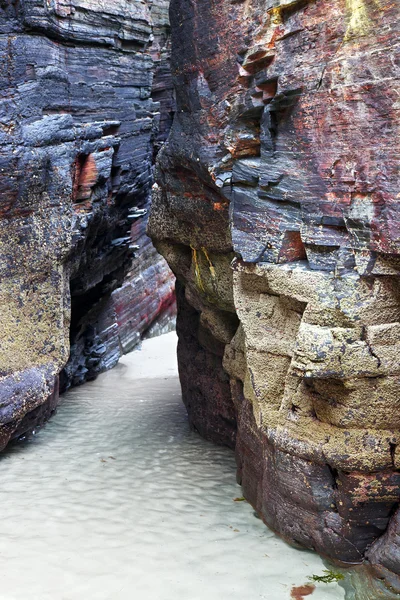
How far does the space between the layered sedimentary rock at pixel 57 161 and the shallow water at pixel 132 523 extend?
2.62 feet

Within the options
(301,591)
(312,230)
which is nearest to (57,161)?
(312,230)

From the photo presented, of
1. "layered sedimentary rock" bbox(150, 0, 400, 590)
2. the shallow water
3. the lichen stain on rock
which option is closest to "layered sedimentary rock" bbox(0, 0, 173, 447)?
the shallow water

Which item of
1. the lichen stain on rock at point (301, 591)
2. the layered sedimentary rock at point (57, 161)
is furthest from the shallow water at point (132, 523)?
the layered sedimentary rock at point (57, 161)

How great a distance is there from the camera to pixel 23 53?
7.57 meters

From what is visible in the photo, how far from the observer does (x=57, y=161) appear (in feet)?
25.8

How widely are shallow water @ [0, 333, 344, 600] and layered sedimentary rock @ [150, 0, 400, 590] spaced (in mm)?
425

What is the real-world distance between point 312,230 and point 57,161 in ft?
12.6

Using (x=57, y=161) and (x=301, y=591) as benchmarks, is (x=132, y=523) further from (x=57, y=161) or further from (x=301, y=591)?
(x=57, y=161)

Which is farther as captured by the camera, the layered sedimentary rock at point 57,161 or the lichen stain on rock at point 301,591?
the layered sedimentary rock at point 57,161

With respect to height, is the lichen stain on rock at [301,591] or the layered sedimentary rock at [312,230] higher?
the layered sedimentary rock at [312,230]

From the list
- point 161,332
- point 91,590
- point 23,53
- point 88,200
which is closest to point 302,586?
point 91,590

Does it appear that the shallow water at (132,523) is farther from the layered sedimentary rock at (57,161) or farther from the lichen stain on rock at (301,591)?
the layered sedimentary rock at (57,161)

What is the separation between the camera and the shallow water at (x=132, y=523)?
529 centimetres

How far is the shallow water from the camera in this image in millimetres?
5285
